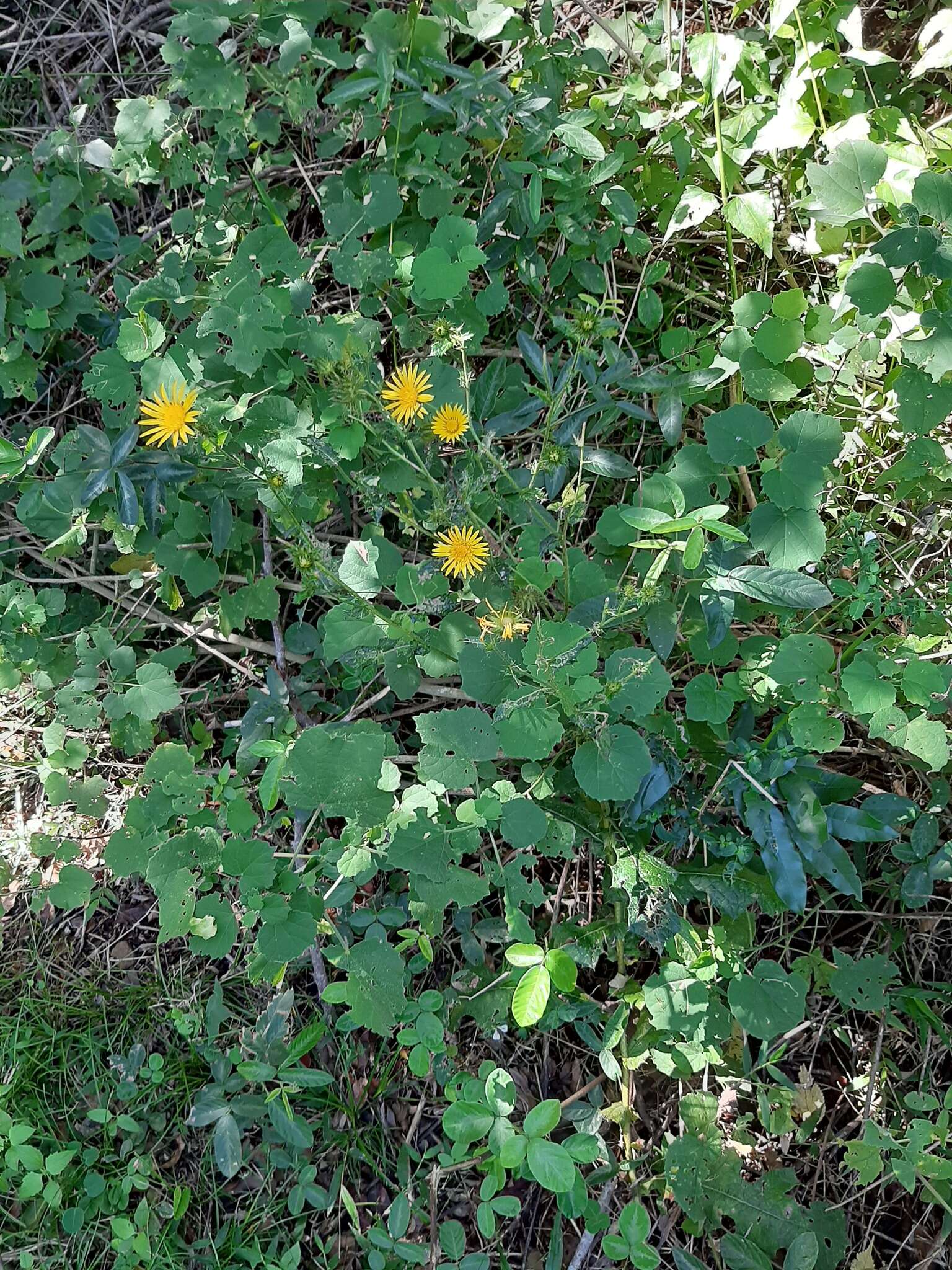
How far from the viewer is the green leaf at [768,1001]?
6.03ft

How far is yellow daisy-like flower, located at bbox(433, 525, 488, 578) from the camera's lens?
5.64ft

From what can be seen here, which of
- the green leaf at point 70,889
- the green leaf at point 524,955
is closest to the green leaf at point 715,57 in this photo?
the green leaf at point 524,955

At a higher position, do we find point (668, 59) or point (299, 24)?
point (668, 59)

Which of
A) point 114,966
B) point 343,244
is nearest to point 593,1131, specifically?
point 114,966

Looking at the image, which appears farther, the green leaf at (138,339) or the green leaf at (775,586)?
the green leaf at (138,339)

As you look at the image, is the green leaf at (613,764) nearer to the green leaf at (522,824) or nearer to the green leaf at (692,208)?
the green leaf at (522,824)

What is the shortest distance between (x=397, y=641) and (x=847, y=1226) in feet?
5.73

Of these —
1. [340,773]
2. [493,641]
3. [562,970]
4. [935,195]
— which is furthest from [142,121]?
[562,970]

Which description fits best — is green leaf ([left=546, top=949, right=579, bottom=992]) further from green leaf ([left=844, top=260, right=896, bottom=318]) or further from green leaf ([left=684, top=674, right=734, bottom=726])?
green leaf ([left=844, top=260, right=896, bottom=318])

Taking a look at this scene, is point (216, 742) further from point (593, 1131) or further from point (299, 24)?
point (299, 24)

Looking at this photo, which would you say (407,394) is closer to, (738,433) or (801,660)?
(738,433)

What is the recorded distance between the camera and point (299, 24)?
2.09 metres

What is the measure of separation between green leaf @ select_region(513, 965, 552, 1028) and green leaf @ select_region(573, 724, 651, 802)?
451 millimetres

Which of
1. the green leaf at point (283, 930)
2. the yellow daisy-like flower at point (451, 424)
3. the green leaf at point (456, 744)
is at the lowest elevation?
the green leaf at point (283, 930)
